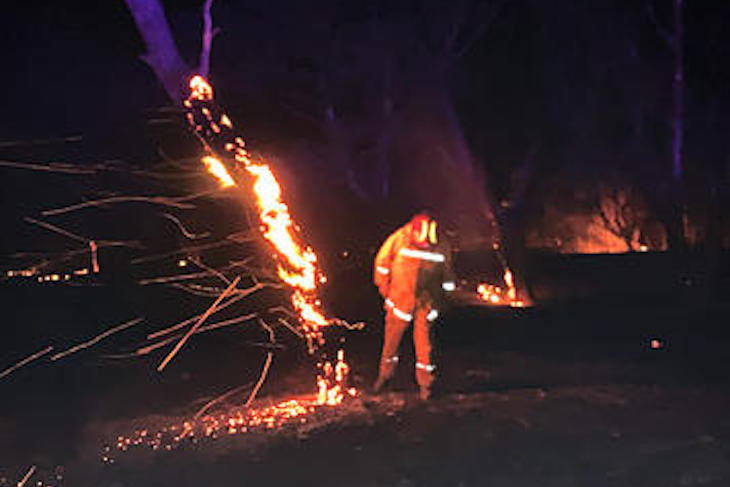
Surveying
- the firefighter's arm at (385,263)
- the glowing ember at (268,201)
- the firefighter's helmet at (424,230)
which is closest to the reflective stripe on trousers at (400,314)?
the firefighter's arm at (385,263)

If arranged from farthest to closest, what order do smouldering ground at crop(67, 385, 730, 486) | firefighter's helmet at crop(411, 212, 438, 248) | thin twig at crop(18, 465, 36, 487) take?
firefighter's helmet at crop(411, 212, 438, 248) < thin twig at crop(18, 465, 36, 487) < smouldering ground at crop(67, 385, 730, 486)

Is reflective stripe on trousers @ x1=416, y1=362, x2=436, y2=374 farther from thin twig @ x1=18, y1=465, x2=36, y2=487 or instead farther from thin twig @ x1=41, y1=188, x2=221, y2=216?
thin twig @ x1=18, y1=465, x2=36, y2=487

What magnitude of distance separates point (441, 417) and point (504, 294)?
471 inches

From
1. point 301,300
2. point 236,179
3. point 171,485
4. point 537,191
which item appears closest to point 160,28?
point 236,179

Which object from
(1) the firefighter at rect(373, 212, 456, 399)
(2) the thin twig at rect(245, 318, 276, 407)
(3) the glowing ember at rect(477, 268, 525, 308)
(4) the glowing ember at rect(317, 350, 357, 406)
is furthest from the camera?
(3) the glowing ember at rect(477, 268, 525, 308)

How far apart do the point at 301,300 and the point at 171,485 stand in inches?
172

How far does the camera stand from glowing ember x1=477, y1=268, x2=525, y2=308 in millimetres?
17689

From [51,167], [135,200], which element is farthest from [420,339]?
[135,200]

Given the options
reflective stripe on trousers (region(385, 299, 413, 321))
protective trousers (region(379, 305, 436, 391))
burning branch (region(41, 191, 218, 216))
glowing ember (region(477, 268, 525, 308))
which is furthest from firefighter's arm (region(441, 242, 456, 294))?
glowing ember (region(477, 268, 525, 308))

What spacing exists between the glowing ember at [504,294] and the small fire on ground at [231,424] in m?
9.08

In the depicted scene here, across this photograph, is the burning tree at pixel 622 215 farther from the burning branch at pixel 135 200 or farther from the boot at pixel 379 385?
the boot at pixel 379 385

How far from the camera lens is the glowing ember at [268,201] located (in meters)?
9.43

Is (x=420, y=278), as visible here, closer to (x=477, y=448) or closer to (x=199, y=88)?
(x=477, y=448)

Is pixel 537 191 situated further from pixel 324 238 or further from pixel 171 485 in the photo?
pixel 171 485
